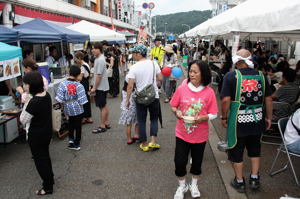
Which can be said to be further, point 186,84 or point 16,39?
point 16,39

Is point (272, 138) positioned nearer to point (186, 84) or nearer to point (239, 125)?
point (239, 125)

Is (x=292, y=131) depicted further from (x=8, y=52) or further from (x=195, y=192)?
(x=8, y=52)

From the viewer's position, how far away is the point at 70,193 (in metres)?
3.47

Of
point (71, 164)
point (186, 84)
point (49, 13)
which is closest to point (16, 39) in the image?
point (71, 164)

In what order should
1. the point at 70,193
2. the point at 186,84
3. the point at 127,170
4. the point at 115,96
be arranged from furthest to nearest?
the point at 115,96 → the point at 127,170 → the point at 70,193 → the point at 186,84

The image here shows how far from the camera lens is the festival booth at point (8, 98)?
4336 millimetres

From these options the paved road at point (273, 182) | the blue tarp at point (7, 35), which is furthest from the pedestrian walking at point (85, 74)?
the paved road at point (273, 182)

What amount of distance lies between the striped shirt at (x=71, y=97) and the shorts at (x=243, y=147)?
264cm

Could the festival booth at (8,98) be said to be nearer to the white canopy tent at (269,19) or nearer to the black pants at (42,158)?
the black pants at (42,158)

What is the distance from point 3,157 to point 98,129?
1.90 m

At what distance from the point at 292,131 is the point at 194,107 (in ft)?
5.16

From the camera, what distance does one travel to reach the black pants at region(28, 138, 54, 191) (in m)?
3.28

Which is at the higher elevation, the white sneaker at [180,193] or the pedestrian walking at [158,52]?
the pedestrian walking at [158,52]

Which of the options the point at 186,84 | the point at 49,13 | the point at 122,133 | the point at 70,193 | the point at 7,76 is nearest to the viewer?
the point at 186,84
